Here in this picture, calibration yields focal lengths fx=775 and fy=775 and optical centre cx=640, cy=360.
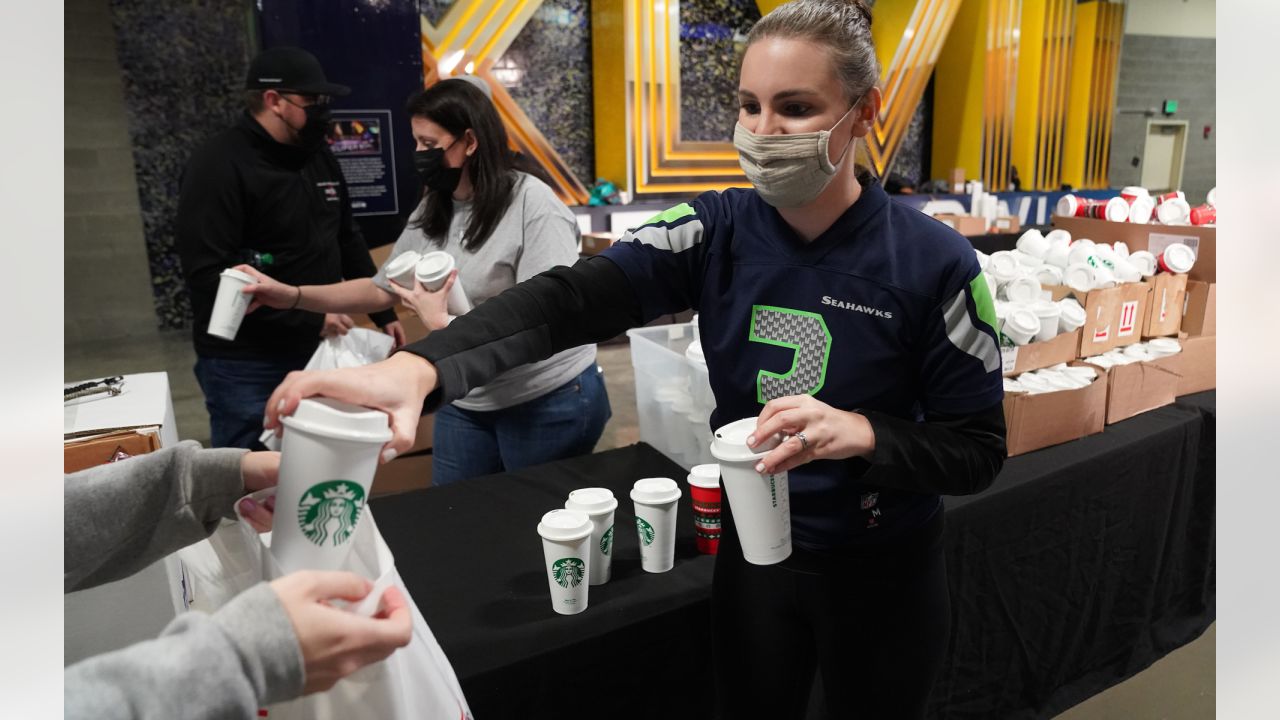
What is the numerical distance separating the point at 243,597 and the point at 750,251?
872 millimetres

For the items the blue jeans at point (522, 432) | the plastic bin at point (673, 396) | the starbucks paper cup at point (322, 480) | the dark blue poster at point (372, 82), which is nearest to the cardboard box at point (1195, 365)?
the plastic bin at point (673, 396)

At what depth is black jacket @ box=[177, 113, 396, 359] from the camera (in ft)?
7.97

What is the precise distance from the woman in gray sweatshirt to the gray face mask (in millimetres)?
797

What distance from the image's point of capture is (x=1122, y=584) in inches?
92.3

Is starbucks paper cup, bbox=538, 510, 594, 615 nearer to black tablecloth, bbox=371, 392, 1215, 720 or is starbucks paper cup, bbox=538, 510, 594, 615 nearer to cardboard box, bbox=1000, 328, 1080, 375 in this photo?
black tablecloth, bbox=371, 392, 1215, 720

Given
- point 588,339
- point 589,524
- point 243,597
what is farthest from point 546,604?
point 243,597

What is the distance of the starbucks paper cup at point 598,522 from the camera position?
1466 millimetres

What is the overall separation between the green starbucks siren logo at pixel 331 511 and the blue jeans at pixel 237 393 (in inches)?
79.2

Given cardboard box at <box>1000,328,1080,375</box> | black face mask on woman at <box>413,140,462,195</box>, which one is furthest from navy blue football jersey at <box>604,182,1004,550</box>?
cardboard box at <box>1000,328,1080,375</box>

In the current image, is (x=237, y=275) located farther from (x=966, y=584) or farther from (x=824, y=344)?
(x=966, y=584)

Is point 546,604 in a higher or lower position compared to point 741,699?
higher

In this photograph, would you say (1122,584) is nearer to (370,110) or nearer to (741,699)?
(741,699)

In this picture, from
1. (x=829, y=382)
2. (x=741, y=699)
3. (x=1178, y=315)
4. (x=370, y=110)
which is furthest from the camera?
(x=370, y=110)

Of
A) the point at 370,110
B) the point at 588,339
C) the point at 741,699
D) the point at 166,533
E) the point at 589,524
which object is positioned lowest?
the point at 741,699
